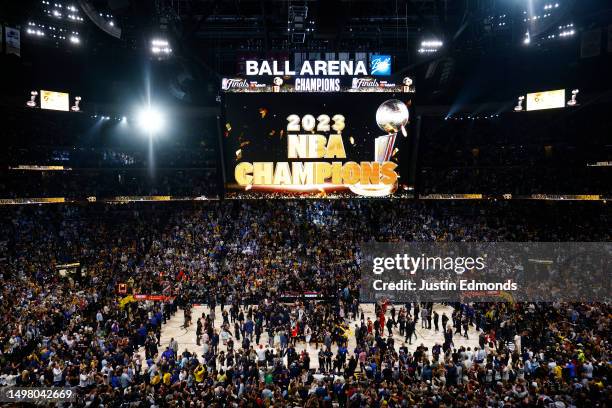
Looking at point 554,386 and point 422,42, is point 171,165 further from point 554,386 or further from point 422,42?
point 554,386

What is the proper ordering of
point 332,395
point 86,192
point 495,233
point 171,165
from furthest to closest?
point 171,165
point 86,192
point 495,233
point 332,395

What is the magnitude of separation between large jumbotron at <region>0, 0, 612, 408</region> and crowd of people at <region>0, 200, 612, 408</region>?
0.14 m

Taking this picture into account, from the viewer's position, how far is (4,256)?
26.4m

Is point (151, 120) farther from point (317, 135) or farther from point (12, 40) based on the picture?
point (317, 135)

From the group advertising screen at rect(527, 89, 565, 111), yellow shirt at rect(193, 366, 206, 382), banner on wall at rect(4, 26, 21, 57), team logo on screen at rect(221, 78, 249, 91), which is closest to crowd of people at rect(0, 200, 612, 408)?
yellow shirt at rect(193, 366, 206, 382)

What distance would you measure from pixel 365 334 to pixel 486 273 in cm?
975

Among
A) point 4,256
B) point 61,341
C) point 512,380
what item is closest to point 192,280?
point 61,341

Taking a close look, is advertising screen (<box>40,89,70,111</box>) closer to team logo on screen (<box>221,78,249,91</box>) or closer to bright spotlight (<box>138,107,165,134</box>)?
bright spotlight (<box>138,107,165,134</box>)

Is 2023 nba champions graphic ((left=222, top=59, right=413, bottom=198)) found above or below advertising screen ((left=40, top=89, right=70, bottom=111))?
below

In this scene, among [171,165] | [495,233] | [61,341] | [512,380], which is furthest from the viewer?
[171,165]

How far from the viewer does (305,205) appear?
31.7 meters
